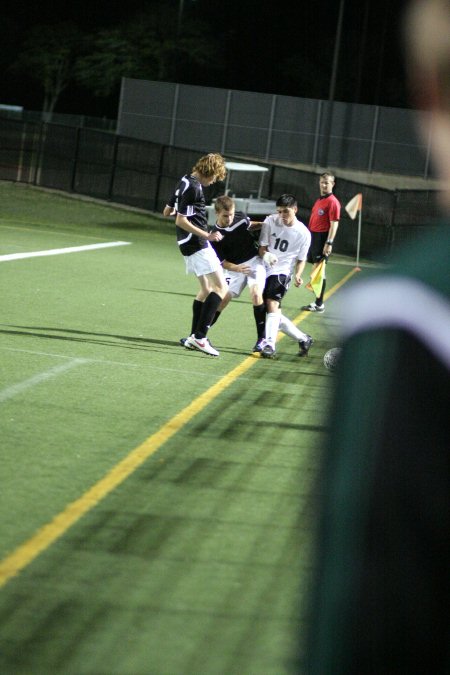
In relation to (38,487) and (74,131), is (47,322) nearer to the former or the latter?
(38,487)

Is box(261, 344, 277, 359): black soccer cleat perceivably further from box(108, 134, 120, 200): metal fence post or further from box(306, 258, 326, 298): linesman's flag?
box(108, 134, 120, 200): metal fence post

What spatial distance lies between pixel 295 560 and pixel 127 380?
467cm

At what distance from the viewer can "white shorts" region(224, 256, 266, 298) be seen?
11884 millimetres

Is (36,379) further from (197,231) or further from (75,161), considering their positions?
(75,161)

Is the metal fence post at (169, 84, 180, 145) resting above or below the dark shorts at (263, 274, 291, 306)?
above

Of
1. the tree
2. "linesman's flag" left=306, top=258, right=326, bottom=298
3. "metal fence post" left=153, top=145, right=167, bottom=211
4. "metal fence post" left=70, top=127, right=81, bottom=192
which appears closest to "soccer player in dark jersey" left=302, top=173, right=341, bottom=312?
"linesman's flag" left=306, top=258, right=326, bottom=298

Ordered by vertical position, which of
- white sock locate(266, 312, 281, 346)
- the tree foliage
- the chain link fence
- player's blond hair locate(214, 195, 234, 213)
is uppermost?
the tree foliage

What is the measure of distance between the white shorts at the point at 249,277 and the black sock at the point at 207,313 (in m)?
0.35

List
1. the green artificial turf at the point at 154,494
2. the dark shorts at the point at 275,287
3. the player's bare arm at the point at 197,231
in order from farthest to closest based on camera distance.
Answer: the dark shorts at the point at 275,287 → the player's bare arm at the point at 197,231 → the green artificial turf at the point at 154,494

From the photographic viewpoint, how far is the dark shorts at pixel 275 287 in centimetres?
1177

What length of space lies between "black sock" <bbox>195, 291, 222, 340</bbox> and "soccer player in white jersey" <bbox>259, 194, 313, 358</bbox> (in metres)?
0.59

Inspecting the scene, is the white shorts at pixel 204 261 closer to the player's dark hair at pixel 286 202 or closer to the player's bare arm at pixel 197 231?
the player's bare arm at pixel 197 231

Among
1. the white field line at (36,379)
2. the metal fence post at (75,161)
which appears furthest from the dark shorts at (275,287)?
the metal fence post at (75,161)

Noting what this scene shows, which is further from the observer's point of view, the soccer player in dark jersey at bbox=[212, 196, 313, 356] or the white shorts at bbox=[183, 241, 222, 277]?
the soccer player in dark jersey at bbox=[212, 196, 313, 356]
